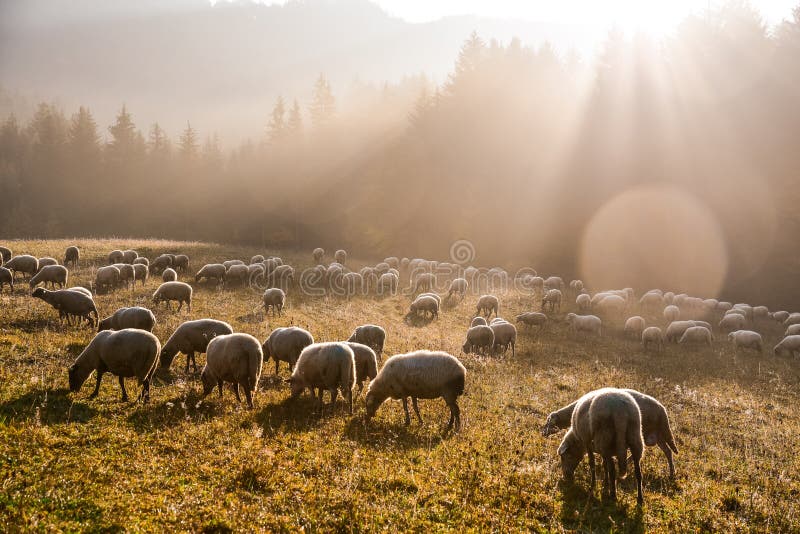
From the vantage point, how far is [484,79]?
259ft

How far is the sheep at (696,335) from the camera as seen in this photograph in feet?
85.8

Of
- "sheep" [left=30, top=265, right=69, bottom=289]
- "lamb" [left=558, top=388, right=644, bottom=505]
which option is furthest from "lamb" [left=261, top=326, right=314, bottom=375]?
"sheep" [left=30, top=265, right=69, bottom=289]

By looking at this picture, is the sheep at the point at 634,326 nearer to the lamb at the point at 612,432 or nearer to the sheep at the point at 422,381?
the sheep at the point at 422,381

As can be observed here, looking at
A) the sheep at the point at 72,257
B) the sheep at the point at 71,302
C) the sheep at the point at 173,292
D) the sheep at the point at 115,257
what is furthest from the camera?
the sheep at the point at 115,257

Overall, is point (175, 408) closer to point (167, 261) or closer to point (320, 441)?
point (320, 441)

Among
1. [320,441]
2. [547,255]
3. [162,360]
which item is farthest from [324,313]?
[547,255]

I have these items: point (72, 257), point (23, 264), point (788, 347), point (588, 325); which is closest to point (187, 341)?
point (23, 264)

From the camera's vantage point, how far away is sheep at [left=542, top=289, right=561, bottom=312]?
32.7m

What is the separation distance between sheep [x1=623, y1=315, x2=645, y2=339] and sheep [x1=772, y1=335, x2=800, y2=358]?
7.44 metres

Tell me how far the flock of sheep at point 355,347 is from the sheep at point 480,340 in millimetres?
53

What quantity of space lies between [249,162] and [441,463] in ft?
337

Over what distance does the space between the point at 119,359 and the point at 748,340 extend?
33.3 metres

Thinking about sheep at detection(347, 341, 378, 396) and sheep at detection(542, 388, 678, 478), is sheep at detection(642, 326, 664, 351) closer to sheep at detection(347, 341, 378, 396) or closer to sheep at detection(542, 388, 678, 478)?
sheep at detection(542, 388, 678, 478)

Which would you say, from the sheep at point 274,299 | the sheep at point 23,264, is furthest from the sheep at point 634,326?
the sheep at point 23,264
